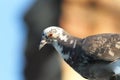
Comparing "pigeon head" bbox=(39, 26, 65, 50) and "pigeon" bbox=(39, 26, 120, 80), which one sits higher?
"pigeon head" bbox=(39, 26, 65, 50)

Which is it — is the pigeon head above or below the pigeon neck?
above

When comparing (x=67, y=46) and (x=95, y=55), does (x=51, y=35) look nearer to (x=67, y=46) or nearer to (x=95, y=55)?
(x=67, y=46)

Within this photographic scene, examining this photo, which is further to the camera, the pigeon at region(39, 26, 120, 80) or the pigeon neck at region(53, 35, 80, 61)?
the pigeon neck at region(53, 35, 80, 61)

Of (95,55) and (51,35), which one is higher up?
(51,35)

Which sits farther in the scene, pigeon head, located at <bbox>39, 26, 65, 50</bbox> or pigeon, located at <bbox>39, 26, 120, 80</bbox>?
pigeon head, located at <bbox>39, 26, 65, 50</bbox>

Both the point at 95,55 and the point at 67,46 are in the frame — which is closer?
the point at 95,55

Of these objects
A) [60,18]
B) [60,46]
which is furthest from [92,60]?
[60,18]

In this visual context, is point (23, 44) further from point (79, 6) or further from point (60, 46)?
point (60, 46)

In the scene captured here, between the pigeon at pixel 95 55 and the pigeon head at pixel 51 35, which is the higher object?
the pigeon head at pixel 51 35

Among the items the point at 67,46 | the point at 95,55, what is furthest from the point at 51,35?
the point at 95,55
